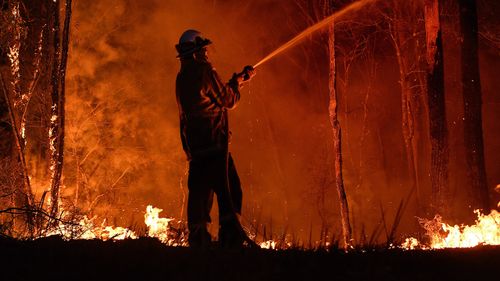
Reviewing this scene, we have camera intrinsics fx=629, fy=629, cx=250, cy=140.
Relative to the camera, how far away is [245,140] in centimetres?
2753

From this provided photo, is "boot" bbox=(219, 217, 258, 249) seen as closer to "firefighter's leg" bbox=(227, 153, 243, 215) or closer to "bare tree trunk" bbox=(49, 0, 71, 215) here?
"firefighter's leg" bbox=(227, 153, 243, 215)

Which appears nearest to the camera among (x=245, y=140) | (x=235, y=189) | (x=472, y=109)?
(x=235, y=189)

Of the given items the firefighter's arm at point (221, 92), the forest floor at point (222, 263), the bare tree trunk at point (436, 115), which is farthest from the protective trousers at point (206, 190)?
the bare tree trunk at point (436, 115)

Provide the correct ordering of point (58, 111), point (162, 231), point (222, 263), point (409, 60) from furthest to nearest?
point (409, 60) → point (58, 111) → point (162, 231) → point (222, 263)

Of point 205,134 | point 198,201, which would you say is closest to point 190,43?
point 205,134

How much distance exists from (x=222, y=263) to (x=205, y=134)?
274 cm

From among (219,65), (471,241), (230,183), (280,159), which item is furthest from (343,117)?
(230,183)

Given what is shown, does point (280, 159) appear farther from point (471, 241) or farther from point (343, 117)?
point (471, 241)

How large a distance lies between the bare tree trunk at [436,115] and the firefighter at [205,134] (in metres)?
6.99

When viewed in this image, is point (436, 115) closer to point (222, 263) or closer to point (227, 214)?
point (227, 214)

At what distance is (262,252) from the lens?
496 centimetres

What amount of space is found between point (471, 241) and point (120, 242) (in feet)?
17.6

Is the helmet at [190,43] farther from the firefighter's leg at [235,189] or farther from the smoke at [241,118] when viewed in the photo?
the smoke at [241,118]

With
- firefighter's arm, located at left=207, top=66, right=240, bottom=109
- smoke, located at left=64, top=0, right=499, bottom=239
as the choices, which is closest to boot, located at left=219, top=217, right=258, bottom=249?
firefighter's arm, located at left=207, top=66, right=240, bottom=109
